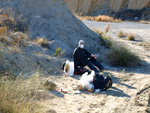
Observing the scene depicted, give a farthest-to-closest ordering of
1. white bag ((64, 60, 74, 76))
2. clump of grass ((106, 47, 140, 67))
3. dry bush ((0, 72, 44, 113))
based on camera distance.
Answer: clump of grass ((106, 47, 140, 67)), white bag ((64, 60, 74, 76)), dry bush ((0, 72, 44, 113))

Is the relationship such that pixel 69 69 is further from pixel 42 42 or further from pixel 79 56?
pixel 42 42

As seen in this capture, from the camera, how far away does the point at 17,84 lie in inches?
139

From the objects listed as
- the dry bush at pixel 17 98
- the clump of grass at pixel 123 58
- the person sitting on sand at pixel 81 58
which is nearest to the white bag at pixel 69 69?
the person sitting on sand at pixel 81 58

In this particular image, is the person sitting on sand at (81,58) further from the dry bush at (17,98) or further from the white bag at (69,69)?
the dry bush at (17,98)

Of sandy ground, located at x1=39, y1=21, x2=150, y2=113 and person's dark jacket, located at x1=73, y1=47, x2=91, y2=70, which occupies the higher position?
person's dark jacket, located at x1=73, y1=47, x2=91, y2=70

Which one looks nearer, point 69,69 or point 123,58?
point 69,69

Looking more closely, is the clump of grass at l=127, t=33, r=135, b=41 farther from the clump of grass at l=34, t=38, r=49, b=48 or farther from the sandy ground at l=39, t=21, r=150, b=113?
the sandy ground at l=39, t=21, r=150, b=113

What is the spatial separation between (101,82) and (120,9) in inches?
1058

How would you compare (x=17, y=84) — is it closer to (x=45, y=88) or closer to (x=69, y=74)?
(x=45, y=88)

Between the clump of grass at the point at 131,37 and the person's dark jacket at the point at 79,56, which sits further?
the clump of grass at the point at 131,37

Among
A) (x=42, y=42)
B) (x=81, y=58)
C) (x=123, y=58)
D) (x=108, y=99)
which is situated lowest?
(x=108, y=99)

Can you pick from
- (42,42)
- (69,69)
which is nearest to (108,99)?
(69,69)

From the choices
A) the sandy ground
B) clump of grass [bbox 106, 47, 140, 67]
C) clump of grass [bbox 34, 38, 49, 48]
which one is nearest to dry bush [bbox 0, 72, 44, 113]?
the sandy ground

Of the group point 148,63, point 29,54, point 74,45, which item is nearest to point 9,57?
point 29,54
